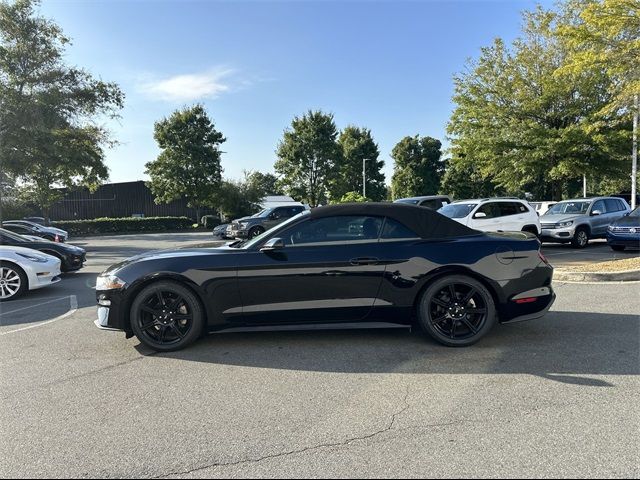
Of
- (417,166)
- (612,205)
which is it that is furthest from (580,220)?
(417,166)

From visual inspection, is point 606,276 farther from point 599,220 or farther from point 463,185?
point 463,185

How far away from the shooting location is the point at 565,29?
11.9 metres

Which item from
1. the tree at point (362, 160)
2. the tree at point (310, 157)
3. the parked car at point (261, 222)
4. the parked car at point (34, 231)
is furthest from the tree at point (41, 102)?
the tree at point (362, 160)

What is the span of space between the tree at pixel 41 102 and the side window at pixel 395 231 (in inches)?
949

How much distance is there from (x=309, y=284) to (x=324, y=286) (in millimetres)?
154

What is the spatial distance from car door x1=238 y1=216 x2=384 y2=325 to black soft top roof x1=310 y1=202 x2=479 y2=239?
44 cm

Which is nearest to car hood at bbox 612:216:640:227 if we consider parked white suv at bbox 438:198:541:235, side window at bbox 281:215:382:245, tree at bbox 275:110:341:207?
parked white suv at bbox 438:198:541:235

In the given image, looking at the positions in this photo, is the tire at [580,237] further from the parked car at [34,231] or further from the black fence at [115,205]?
the black fence at [115,205]

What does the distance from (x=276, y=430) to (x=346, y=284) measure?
6.08 feet

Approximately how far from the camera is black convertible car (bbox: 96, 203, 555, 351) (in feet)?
15.2

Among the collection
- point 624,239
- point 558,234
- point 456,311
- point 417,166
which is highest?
point 417,166

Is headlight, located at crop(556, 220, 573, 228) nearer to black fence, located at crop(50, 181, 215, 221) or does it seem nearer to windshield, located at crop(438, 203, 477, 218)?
windshield, located at crop(438, 203, 477, 218)

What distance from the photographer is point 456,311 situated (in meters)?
4.72

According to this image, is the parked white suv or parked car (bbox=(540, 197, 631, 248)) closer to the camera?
the parked white suv
